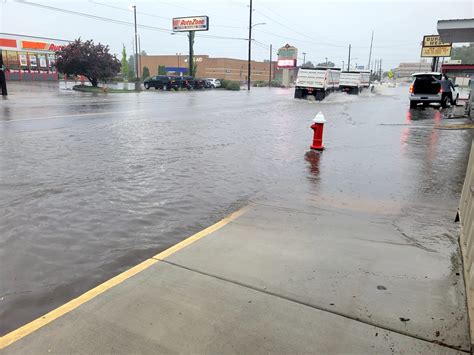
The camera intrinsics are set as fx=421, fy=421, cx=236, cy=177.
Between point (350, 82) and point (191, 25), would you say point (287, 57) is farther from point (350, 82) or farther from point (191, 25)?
point (350, 82)

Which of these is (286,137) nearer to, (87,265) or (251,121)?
(251,121)

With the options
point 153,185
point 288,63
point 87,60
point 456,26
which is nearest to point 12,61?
point 87,60

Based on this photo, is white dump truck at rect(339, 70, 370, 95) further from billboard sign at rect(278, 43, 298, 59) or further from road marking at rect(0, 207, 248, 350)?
billboard sign at rect(278, 43, 298, 59)

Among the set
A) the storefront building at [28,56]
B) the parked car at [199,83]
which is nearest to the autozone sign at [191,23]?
the parked car at [199,83]

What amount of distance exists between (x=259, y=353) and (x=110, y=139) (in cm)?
936

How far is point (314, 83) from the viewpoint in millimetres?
33312

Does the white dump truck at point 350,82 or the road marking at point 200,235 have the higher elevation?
the white dump truck at point 350,82

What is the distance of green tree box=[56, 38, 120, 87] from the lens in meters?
41.1

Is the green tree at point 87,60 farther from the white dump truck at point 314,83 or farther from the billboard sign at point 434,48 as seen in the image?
the billboard sign at point 434,48

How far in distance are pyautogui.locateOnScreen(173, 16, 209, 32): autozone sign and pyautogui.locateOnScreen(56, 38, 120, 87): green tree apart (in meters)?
19.5

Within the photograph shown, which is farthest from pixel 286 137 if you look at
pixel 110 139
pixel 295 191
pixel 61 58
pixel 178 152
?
pixel 61 58

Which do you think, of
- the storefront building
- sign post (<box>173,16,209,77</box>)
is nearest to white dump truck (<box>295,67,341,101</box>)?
sign post (<box>173,16,209,77</box>)

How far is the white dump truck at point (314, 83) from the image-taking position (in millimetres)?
33031

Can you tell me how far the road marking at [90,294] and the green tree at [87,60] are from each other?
41216 millimetres
